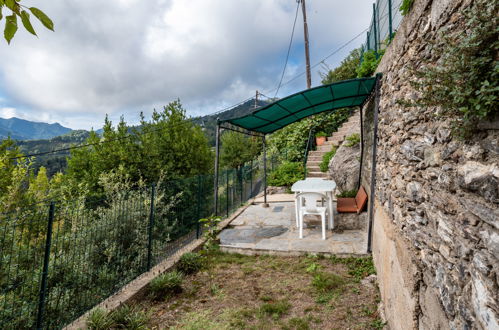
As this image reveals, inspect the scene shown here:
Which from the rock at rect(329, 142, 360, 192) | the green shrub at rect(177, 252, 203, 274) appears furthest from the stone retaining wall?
the rock at rect(329, 142, 360, 192)

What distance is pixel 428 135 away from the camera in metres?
1.57

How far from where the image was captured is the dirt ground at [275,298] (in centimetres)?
269

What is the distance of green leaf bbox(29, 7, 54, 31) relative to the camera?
3.22 ft

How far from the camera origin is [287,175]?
10.3 meters

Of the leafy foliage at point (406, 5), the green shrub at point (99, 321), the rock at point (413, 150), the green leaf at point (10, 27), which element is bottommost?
the green shrub at point (99, 321)

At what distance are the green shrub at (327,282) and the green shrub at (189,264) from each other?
1889 millimetres

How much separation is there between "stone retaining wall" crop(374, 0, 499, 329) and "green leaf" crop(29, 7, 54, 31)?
178 cm

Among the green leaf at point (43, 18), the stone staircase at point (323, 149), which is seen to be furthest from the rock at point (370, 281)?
the stone staircase at point (323, 149)

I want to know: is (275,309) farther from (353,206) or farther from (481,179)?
(353,206)

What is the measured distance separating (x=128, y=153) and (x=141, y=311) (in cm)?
774

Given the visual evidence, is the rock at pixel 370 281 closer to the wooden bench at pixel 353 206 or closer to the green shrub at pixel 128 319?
the wooden bench at pixel 353 206

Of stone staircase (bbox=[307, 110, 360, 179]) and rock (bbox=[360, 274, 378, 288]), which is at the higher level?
stone staircase (bbox=[307, 110, 360, 179])

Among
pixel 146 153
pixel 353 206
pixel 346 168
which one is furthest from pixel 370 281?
pixel 146 153

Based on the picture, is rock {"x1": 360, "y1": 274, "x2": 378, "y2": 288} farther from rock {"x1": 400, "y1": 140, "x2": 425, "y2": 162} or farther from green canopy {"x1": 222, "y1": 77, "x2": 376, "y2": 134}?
green canopy {"x1": 222, "y1": 77, "x2": 376, "y2": 134}
